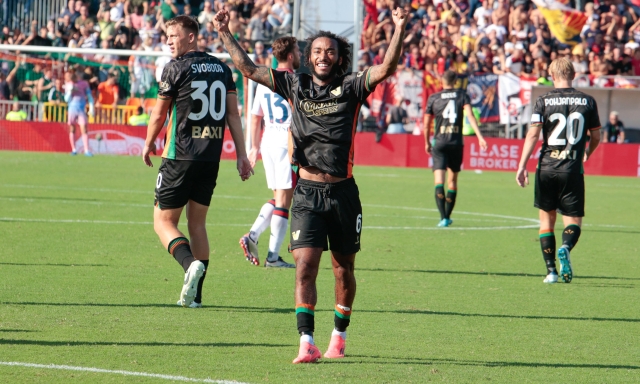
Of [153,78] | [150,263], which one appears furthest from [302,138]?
[153,78]

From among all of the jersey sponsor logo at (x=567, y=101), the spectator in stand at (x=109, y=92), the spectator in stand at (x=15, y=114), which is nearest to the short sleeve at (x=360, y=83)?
the jersey sponsor logo at (x=567, y=101)

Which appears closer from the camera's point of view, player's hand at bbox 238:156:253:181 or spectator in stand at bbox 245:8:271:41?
player's hand at bbox 238:156:253:181

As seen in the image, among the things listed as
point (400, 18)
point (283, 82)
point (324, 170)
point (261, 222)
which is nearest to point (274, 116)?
point (261, 222)

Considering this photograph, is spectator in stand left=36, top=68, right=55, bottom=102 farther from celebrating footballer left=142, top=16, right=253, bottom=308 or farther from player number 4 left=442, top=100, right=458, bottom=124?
celebrating footballer left=142, top=16, right=253, bottom=308

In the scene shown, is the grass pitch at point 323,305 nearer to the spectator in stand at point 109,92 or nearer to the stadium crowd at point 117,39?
the spectator in stand at point 109,92

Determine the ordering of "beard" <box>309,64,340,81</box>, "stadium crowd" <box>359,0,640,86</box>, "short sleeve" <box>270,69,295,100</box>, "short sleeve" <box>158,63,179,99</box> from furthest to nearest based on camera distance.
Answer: "stadium crowd" <box>359,0,640,86</box> → "short sleeve" <box>158,63,179,99</box> → "short sleeve" <box>270,69,295,100</box> → "beard" <box>309,64,340,81</box>

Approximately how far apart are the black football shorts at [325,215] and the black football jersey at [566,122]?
13.2ft

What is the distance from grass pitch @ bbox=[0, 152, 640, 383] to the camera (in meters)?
5.70

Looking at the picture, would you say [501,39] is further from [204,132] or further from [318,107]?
[318,107]

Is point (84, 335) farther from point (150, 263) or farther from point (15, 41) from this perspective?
point (15, 41)

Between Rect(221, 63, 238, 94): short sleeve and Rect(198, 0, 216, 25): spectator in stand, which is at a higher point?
Rect(198, 0, 216, 25): spectator in stand

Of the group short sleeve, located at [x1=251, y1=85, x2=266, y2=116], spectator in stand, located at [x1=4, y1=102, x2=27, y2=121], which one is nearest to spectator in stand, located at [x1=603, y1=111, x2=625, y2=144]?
spectator in stand, located at [x1=4, y1=102, x2=27, y2=121]

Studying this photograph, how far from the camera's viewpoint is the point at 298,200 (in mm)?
5977

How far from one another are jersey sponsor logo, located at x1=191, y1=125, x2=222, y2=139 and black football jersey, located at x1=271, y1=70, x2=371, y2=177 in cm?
157
